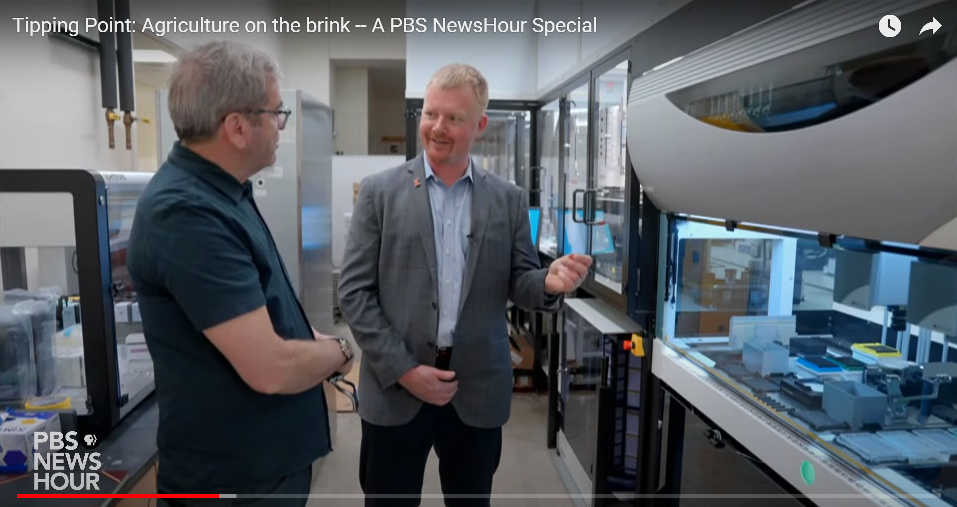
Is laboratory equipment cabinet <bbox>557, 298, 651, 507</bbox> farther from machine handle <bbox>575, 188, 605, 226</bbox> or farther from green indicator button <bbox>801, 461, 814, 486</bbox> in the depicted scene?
green indicator button <bbox>801, 461, 814, 486</bbox>

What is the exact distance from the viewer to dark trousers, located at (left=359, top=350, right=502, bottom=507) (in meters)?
1.44

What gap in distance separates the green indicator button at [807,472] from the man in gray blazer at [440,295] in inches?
22.9

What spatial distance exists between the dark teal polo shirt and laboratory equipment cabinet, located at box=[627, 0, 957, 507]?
93 centimetres

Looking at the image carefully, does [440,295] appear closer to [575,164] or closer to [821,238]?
[821,238]

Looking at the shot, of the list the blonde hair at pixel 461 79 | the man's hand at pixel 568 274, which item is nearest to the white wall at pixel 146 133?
the blonde hair at pixel 461 79

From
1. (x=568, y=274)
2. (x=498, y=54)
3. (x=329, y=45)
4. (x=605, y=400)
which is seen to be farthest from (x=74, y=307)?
(x=329, y=45)

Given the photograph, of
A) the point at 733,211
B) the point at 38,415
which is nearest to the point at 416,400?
the point at 733,211

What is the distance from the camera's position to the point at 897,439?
1.07 metres

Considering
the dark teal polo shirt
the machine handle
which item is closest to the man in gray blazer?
the dark teal polo shirt

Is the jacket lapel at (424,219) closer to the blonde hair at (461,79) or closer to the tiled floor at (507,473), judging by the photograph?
the blonde hair at (461,79)

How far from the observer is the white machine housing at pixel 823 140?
71 cm

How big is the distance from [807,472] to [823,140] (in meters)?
0.62

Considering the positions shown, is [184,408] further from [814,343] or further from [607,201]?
[607,201]

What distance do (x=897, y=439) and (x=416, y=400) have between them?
3.30ft
